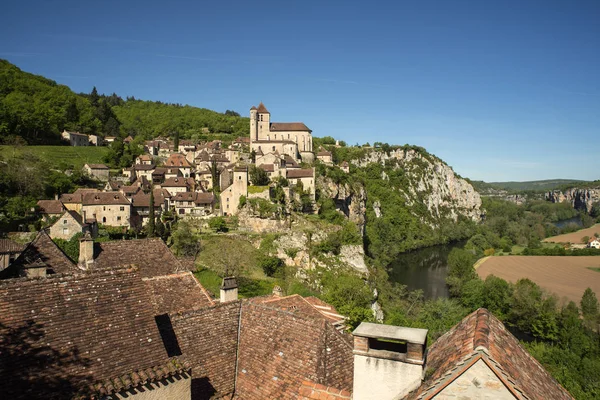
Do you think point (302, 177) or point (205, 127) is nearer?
point (302, 177)

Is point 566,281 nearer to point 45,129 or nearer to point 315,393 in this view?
point 315,393

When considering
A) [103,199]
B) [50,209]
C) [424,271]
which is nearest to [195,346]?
[103,199]

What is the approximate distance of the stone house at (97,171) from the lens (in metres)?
78.7

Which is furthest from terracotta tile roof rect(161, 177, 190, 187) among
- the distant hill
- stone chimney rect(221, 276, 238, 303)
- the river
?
stone chimney rect(221, 276, 238, 303)

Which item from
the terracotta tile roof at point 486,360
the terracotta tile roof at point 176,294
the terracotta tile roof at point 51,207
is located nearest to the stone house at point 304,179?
the terracotta tile roof at point 51,207

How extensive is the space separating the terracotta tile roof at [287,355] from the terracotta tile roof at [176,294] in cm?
275

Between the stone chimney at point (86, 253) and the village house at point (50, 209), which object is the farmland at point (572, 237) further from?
the stone chimney at point (86, 253)

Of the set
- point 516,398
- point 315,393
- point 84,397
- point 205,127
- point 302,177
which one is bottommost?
point 315,393

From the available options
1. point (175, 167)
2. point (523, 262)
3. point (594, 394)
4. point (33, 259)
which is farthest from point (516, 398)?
point (523, 262)

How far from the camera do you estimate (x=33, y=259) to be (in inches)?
693

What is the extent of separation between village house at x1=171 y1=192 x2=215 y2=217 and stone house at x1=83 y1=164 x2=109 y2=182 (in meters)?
21.2

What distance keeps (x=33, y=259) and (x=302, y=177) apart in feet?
186

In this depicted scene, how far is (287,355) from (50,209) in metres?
57.2

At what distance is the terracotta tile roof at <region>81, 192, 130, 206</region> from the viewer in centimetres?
5773
